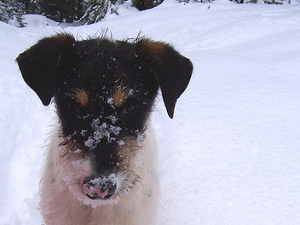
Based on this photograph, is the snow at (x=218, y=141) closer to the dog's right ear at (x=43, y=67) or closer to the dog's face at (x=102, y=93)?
the dog's face at (x=102, y=93)

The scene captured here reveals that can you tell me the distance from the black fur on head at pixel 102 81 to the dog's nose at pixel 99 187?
0.12 metres

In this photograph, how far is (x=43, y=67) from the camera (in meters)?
2.28

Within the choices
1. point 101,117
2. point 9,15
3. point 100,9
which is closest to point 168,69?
point 101,117

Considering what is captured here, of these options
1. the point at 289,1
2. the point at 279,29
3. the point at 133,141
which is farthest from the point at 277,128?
the point at 289,1

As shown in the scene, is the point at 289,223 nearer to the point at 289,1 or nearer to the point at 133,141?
the point at 133,141

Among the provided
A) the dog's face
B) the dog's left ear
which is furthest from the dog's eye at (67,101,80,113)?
the dog's left ear

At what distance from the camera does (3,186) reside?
3.73 m

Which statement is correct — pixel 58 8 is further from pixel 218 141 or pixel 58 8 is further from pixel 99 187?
pixel 99 187

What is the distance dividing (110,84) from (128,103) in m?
0.20

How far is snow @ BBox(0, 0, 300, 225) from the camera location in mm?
3400

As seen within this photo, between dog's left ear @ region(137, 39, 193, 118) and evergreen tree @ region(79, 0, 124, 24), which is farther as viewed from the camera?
evergreen tree @ region(79, 0, 124, 24)

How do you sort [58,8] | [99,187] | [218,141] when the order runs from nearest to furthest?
Answer: [99,187], [218,141], [58,8]

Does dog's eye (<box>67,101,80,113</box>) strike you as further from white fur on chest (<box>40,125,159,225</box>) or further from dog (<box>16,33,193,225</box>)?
white fur on chest (<box>40,125,159,225</box>)

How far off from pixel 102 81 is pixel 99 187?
69 centimetres
